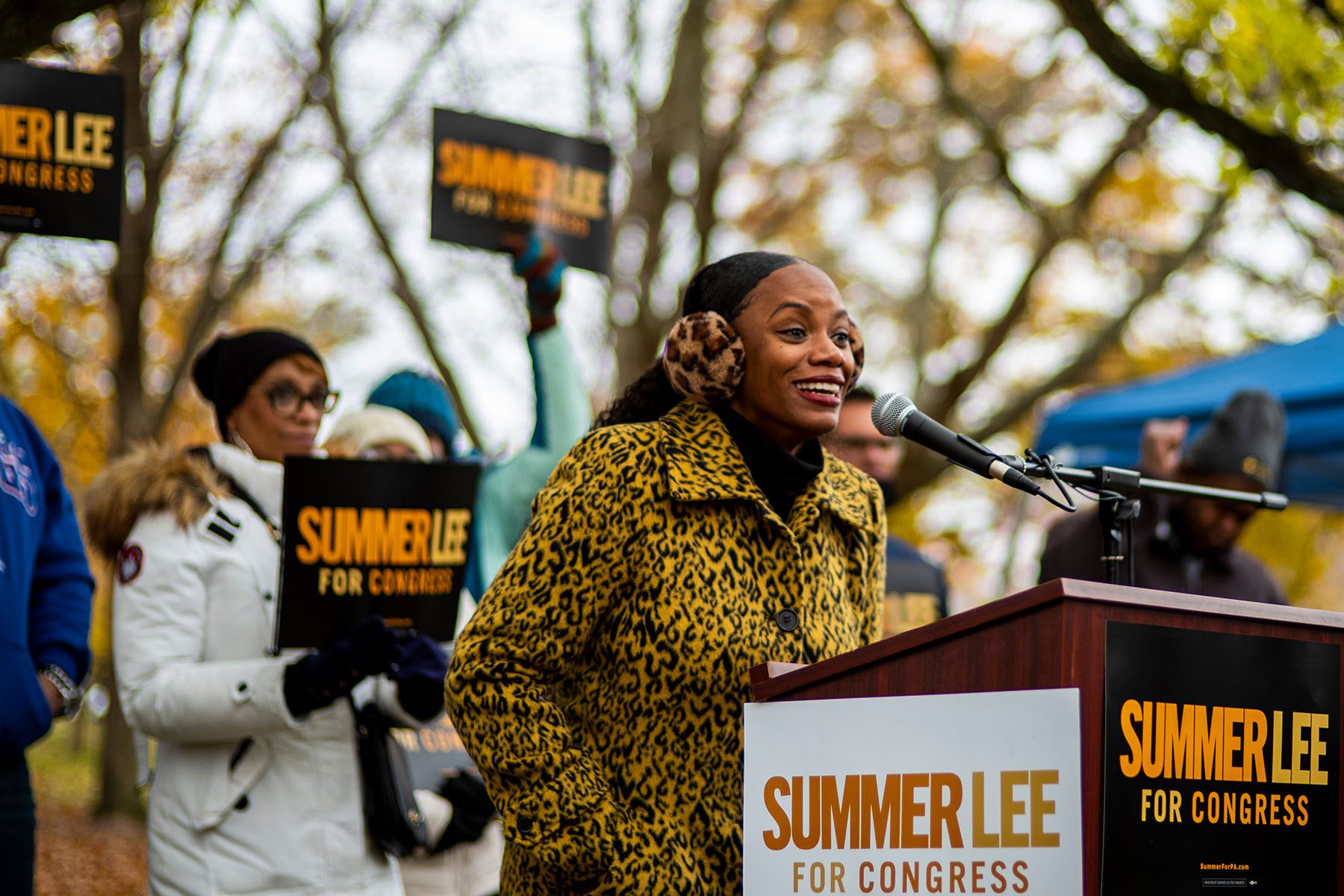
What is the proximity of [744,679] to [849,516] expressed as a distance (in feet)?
1.58

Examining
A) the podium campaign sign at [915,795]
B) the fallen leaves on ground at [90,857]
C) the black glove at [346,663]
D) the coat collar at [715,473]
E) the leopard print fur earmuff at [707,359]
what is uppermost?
the leopard print fur earmuff at [707,359]

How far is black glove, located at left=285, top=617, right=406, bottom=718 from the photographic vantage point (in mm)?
3729

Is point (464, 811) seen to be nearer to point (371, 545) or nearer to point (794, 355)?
point (371, 545)

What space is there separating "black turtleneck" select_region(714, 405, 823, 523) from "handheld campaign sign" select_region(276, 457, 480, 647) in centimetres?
121

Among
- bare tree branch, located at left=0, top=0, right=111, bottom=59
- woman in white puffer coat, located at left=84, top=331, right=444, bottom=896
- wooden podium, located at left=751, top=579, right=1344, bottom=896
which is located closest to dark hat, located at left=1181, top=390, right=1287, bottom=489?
woman in white puffer coat, located at left=84, top=331, right=444, bottom=896

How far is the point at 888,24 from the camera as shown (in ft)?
52.5

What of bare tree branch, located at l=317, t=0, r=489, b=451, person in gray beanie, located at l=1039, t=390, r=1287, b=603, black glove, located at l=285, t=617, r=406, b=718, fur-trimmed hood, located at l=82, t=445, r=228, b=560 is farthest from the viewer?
bare tree branch, located at l=317, t=0, r=489, b=451

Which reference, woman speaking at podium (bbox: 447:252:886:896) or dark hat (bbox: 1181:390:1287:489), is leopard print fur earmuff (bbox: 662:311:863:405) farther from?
dark hat (bbox: 1181:390:1287:489)

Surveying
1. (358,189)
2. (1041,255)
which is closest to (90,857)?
(358,189)

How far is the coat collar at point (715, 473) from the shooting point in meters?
2.95

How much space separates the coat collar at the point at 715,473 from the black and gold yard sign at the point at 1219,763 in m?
0.91

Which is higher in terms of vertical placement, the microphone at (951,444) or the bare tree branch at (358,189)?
the bare tree branch at (358,189)

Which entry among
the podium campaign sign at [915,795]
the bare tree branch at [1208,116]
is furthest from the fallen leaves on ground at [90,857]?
the podium campaign sign at [915,795]

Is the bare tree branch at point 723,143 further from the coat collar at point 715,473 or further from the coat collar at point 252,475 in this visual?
the coat collar at point 715,473
